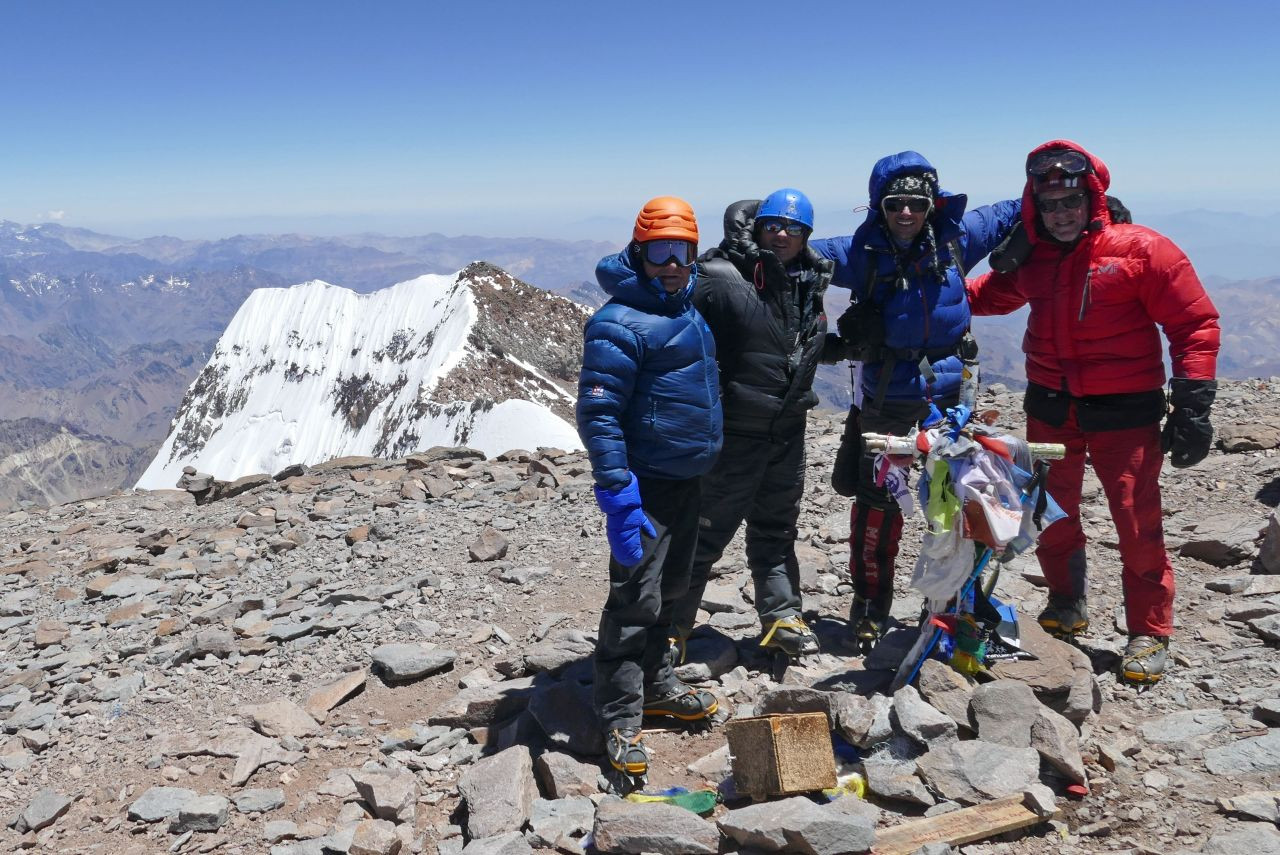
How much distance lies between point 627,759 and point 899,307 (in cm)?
359

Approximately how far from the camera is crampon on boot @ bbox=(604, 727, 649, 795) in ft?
15.8

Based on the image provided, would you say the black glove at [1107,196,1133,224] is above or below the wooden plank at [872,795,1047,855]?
above

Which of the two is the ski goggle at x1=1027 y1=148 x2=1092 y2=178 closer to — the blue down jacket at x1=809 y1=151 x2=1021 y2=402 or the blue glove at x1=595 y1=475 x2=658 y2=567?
the blue down jacket at x1=809 y1=151 x2=1021 y2=402

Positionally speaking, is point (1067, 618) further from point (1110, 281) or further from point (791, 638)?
point (1110, 281)

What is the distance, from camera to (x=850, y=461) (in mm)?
6250

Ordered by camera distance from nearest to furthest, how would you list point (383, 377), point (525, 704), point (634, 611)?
point (634, 611)
point (525, 704)
point (383, 377)

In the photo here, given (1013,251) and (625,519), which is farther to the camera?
(1013,251)

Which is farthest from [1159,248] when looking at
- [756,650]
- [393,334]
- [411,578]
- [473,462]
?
[393,334]

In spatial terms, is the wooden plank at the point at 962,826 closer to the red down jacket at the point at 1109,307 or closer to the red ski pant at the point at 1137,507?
the red ski pant at the point at 1137,507

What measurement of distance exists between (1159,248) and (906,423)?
2.00 m

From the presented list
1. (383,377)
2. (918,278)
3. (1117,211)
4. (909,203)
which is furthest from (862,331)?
(383,377)

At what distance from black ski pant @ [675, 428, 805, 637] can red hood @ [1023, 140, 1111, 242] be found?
2230 millimetres

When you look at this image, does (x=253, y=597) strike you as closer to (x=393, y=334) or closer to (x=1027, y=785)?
(x=1027, y=785)

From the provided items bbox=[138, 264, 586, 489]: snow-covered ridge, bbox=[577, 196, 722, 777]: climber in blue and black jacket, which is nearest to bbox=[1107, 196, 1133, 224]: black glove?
bbox=[577, 196, 722, 777]: climber in blue and black jacket
